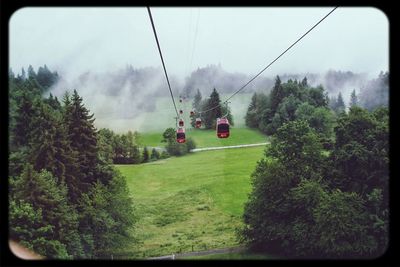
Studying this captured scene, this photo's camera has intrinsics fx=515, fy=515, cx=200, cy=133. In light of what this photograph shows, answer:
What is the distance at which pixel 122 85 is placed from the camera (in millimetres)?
29500

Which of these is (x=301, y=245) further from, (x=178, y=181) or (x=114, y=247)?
(x=178, y=181)

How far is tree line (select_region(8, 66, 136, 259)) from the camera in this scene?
2065cm

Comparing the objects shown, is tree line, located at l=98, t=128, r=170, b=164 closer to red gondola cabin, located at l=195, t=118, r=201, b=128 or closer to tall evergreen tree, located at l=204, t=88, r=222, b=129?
tall evergreen tree, located at l=204, t=88, r=222, b=129

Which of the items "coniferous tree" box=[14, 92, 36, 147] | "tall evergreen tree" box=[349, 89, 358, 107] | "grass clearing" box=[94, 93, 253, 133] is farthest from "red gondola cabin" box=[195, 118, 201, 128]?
"coniferous tree" box=[14, 92, 36, 147]

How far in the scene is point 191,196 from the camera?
100 feet

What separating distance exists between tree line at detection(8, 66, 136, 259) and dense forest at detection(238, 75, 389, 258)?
21.3 ft

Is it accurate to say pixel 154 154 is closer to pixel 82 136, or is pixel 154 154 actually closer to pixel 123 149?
pixel 123 149

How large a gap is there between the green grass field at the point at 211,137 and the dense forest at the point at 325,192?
4495 mm

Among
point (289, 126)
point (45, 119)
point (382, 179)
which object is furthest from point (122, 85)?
point (382, 179)

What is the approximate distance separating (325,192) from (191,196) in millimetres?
10664

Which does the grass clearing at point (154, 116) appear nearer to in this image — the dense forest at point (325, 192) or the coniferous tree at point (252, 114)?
the coniferous tree at point (252, 114)

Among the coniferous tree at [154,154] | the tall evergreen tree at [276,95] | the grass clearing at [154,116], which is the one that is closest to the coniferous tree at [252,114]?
the grass clearing at [154,116]

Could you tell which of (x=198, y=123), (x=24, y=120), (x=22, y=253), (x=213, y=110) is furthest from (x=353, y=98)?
(x=22, y=253)

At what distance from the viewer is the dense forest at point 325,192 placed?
20.5 meters
